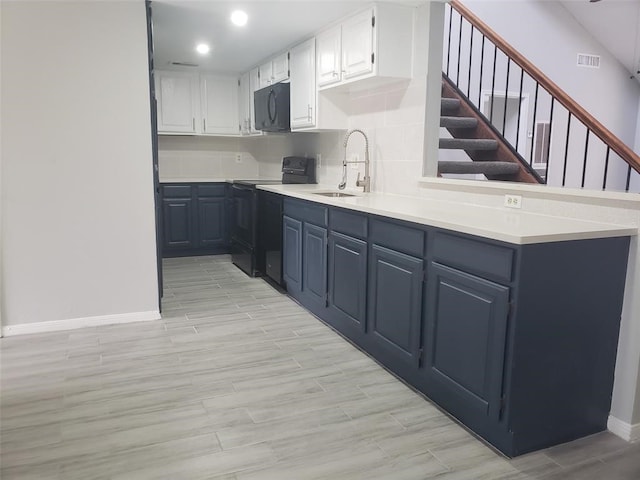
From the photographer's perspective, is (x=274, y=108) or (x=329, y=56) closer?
(x=329, y=56)

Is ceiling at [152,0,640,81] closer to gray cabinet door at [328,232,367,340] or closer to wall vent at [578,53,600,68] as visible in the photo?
wall vent at [578,53,600,68]

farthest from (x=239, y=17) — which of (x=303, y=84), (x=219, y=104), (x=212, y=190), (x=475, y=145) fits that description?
(x=212, y=190)

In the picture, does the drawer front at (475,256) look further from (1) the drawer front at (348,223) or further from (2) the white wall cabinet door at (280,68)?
(2) the white wall cabinet door at (280,68)

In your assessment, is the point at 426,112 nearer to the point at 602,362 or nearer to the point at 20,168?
the point at 602,362

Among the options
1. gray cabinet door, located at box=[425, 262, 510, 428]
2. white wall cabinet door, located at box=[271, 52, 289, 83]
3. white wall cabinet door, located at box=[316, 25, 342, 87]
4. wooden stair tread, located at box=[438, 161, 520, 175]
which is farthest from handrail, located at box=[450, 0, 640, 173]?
white wall cabinet door, located at box=[271, 52, 289, 83]

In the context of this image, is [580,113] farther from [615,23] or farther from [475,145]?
[615,23]

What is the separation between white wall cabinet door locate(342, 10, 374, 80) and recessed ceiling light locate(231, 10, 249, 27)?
73 centimetres

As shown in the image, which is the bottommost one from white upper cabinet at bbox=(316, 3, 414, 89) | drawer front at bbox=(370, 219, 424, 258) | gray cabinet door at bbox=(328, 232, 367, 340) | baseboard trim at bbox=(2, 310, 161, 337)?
baseboard trim at bbox=(2, 310, 161, 337)

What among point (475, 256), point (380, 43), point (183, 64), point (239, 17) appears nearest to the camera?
point (475, 256)

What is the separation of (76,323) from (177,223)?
248 centimetres

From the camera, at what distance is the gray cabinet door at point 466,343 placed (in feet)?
6.63

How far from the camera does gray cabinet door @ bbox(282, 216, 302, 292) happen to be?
4012 millimetres

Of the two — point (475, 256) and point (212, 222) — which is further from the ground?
point (475, 256)

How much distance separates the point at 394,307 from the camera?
8.90 feet
